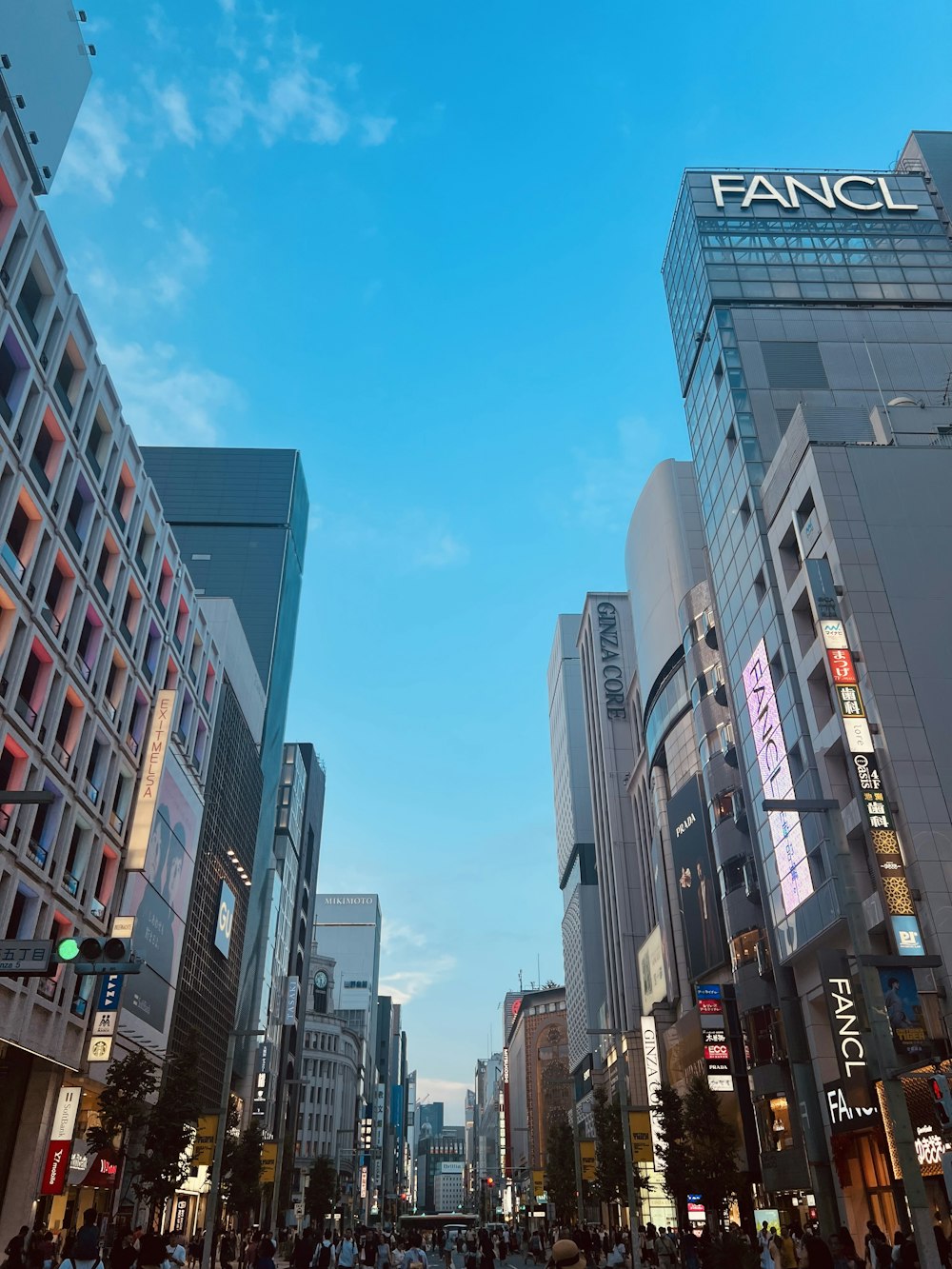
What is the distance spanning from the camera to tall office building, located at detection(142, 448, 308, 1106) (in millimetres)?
82562

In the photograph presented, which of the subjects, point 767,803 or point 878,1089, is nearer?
point 767,803

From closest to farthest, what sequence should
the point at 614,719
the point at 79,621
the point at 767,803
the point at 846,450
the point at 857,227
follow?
the point at 767,803 → the point at 79,621 → the point at 846,450 → the point at 857,227 → the point at 614,719

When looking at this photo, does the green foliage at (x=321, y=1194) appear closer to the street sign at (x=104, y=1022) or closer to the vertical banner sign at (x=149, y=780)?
the street sign at (x=104, y=1022)

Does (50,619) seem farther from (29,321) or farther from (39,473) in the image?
(29,321)

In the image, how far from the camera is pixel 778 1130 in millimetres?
47156

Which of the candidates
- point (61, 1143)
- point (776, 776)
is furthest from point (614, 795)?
point (61, 1143)

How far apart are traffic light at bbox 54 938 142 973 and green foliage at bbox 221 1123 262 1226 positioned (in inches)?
1771

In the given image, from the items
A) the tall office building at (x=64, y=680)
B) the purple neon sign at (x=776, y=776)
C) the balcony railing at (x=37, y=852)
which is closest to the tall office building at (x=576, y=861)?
the purple neon sign at (x=776, y=776)

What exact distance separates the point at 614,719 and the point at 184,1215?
209 feet

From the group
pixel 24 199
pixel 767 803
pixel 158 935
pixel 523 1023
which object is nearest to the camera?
pixel 767 803

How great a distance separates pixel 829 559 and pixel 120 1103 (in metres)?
35.9

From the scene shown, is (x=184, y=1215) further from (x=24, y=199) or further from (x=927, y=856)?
(x=24, y=199)

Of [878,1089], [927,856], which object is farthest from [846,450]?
[878,1089]

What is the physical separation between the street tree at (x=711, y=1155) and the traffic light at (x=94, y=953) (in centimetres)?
3352
